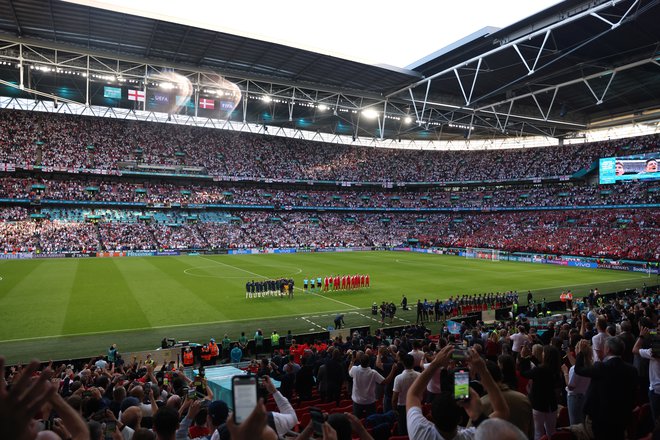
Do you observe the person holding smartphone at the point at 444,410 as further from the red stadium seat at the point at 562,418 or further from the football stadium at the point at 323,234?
the red stadium seat at the point at 562,418

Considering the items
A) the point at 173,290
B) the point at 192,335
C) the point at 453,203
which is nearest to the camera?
the point at 192,335

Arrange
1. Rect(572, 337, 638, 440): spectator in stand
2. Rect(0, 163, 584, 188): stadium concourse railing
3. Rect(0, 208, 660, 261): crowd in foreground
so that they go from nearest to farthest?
Rect(572, 337, 638, 440): spectator in stand
Rect(0, 208, 660, 261): crowd in foreground
Rect(0, 163, 584, 188): stadium concourse railing

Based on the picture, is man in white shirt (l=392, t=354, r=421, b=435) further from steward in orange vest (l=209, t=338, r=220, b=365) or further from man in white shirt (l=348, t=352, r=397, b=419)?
steward in orange vest (l=209, t=338, r=220, b=365)

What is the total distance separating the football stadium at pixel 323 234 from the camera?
5570mm

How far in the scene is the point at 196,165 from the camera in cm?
6619

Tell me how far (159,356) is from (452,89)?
3752 cm

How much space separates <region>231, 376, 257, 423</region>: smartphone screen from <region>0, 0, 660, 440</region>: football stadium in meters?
0.01

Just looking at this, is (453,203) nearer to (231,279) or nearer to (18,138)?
(231,279)

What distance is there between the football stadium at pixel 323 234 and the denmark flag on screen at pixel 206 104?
0.19 metres

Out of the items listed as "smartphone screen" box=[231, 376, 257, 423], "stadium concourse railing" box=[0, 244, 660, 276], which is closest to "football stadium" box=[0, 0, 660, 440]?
"smartphone screen" box=[231, 376, 257, 423]

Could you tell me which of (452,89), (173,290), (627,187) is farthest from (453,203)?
(173,290)

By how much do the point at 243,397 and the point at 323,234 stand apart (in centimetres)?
6526

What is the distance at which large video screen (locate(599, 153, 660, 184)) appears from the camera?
166 feet

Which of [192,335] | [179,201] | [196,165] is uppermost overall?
[196,165]
